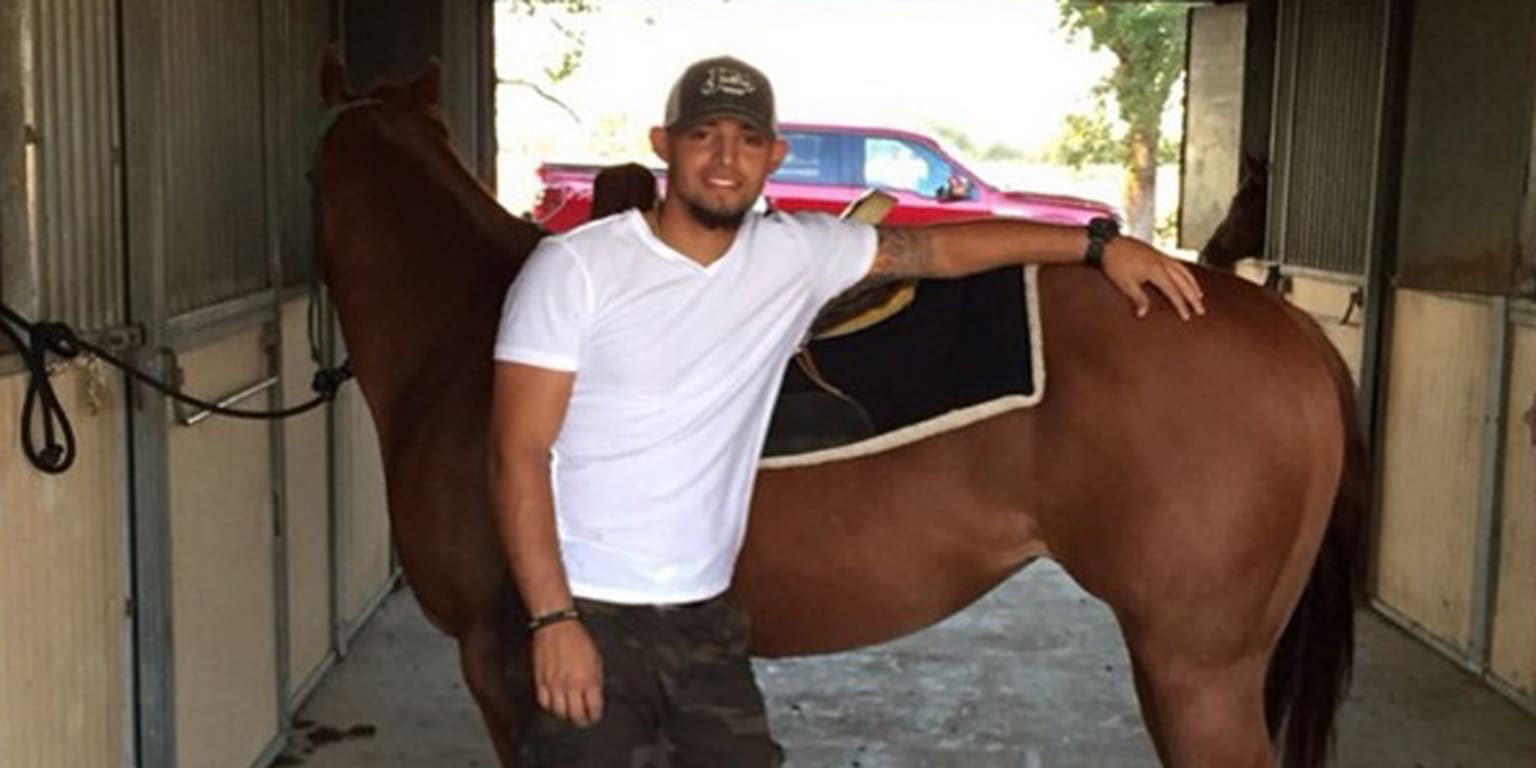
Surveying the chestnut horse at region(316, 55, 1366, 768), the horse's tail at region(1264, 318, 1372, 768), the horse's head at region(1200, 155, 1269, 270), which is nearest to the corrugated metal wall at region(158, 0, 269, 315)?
the chestnut horse at region(316, 55, 1366, 768)

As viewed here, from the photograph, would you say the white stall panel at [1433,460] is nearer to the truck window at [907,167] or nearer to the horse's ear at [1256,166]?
the horse's ear at [1256,166]

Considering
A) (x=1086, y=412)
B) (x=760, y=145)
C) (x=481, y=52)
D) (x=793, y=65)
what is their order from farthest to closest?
(x=793, y=65), (x=481, y=52), (x=1086, y=412), (x=760, y=145)

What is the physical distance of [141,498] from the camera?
290 cm

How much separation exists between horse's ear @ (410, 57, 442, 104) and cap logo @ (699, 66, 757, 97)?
118 cm

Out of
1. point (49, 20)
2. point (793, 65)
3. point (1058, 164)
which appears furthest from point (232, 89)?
point (793, 65)

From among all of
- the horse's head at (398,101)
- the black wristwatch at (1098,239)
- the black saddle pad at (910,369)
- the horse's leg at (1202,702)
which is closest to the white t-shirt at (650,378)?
the black saddle pad at (910,369)

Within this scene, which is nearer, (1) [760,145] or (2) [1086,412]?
(1) [760,145]

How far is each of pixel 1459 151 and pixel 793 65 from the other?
64.6 ft

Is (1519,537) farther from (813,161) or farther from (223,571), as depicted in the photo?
(813,161)

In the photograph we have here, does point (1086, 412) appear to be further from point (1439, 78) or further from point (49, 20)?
point (1439, 78)

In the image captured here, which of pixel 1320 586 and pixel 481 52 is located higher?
pixel 481 52

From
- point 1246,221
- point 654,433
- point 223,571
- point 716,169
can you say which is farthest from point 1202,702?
point 1246,221

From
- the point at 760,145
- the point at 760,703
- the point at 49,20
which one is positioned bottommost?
the point at 760,703

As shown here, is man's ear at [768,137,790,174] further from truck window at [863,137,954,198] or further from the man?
truck window at [863,137,954,198]
